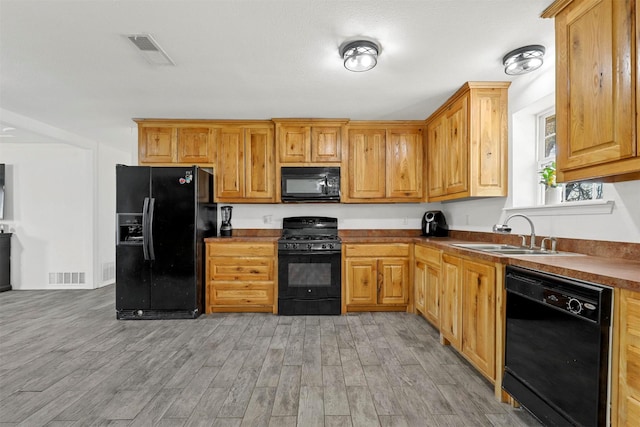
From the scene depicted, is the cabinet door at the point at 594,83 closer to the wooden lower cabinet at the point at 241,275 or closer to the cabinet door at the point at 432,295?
the cabinet door at the point at 432,295

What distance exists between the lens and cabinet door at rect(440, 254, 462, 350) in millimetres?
2426

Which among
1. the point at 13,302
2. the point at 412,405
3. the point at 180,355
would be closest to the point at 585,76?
the point at 412,405

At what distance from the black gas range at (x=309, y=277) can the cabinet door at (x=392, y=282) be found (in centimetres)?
51

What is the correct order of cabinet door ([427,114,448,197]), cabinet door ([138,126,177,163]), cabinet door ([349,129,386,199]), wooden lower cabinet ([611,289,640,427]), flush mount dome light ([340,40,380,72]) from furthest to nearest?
cabinet door ([349,129,386,199]), cabinet door ([138,126,177,163]), cabinet door ([427,114,448,197]), flush mount dome light ([340,40,380,72]), wooden lower cabinet ([611,289,640,427])

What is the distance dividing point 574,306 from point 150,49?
297 cm

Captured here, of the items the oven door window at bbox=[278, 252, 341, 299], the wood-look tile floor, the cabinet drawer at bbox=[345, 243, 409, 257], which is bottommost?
the wood-look tile floor

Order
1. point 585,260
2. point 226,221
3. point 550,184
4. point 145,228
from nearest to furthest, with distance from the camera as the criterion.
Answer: point 585,260
point 550,184
point 145,228
point 226,221

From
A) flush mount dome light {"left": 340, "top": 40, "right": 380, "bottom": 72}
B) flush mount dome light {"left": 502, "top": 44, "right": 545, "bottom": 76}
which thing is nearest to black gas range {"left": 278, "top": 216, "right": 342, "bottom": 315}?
flush mount dome light {"left": 340, "top": 40, "right": 380, "bottom": 72}

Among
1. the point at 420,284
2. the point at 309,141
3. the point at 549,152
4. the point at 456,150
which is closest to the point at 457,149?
the point at 456,150

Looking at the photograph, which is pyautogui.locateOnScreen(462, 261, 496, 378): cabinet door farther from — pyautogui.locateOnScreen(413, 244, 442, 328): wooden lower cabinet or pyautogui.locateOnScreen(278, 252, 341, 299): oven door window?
pyautogui.locateOnScreen(278, 252, 341, 299): oven door window

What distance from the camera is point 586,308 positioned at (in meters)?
1.29

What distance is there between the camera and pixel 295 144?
3.80m

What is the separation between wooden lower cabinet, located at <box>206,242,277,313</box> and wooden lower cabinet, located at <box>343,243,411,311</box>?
0.90 m

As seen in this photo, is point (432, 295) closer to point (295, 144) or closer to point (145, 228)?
point (295, 144)
